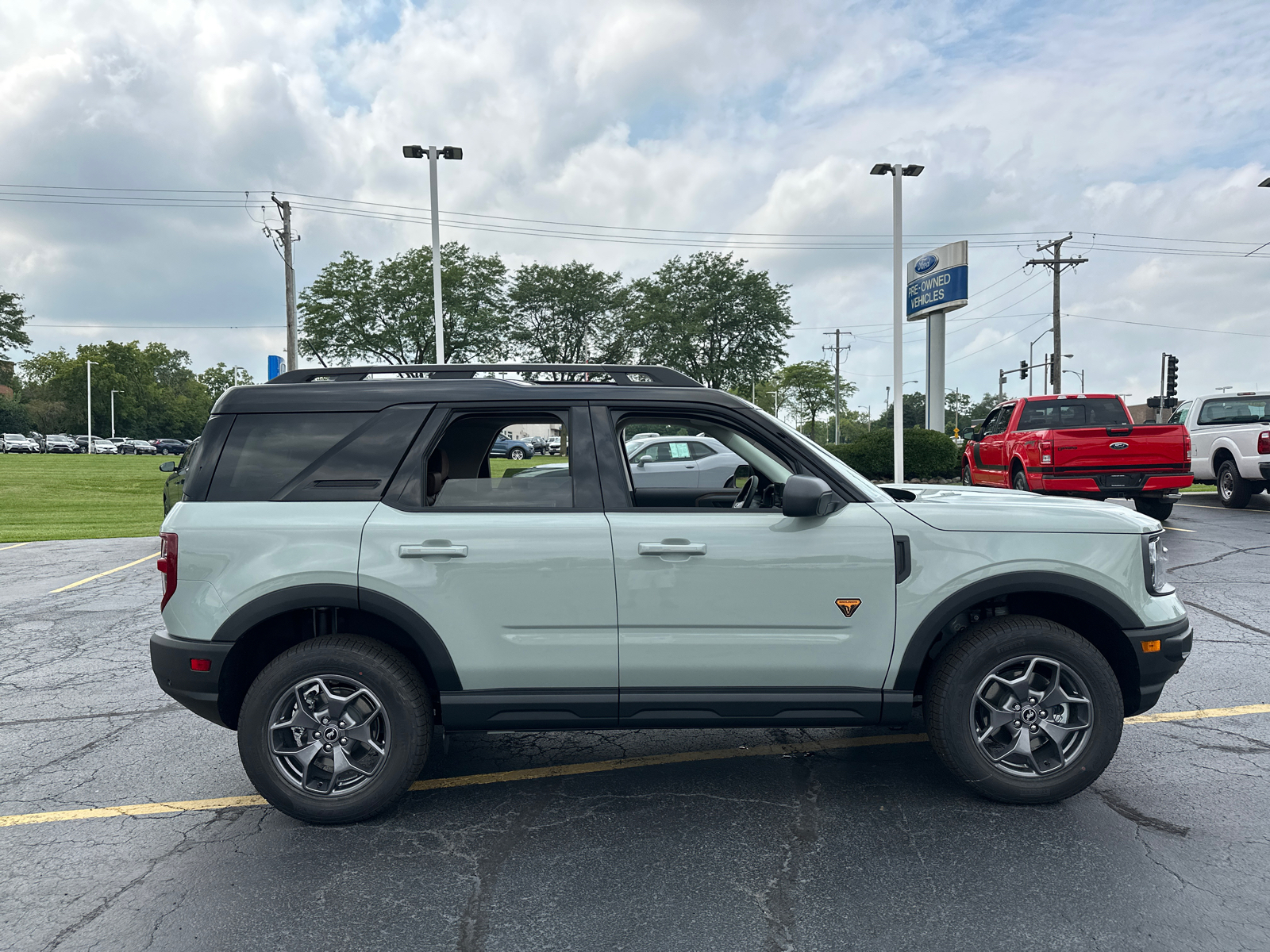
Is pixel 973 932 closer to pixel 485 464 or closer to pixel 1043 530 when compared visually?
pixel 1043 530

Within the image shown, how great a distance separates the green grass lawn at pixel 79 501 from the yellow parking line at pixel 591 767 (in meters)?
1.46

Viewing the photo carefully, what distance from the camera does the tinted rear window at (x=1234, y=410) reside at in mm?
15555

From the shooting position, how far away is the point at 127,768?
4.20m

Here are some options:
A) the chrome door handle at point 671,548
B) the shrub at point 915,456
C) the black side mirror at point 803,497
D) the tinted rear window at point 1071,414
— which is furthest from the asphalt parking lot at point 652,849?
the shrub at point 915,456

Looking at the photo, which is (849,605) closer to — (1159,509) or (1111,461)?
(1111,461)

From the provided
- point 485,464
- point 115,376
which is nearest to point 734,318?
point 485,464

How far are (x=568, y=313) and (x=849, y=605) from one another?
47.8 m

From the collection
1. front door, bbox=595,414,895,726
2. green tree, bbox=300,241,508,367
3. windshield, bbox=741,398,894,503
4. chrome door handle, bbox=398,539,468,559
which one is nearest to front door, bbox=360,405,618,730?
chrome door handle, bbox=398,539,468,559

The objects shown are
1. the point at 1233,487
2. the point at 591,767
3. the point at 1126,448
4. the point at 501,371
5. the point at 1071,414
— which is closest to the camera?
the point at 501,371

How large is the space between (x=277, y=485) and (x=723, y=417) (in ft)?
6.27

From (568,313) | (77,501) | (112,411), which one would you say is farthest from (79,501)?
(112,411)

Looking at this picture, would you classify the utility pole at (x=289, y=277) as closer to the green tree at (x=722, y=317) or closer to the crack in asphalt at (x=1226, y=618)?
the green tree at (x=722, y=317)

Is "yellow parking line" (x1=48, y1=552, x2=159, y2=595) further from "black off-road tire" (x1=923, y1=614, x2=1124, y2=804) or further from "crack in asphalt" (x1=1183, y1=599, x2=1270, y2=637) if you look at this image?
"crack in asphalt" (x1=1183, y1=599, x2=1270, y2=637)

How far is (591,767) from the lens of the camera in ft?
13.6
